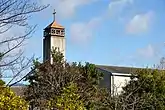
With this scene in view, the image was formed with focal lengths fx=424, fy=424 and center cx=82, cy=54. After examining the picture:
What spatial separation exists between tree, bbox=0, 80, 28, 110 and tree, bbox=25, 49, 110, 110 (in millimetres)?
10086

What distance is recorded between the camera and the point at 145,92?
22391 millimetres

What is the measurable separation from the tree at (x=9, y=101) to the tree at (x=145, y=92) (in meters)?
10.1

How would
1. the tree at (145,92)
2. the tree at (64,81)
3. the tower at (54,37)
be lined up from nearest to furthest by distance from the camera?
1. the tree at (64,81)
2. the tree at (145,92)
3. the tower at (54,37)

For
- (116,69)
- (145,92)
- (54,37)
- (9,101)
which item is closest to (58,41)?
(54,37)

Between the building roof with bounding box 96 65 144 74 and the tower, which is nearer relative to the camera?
the building roof with bounding box 96 65 144 74

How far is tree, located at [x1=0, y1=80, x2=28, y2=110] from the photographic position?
932 cm

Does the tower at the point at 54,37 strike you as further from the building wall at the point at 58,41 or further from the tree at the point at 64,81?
the tree at the point at 64,81

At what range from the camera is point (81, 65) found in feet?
77.8

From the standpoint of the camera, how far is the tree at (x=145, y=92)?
20422 mm

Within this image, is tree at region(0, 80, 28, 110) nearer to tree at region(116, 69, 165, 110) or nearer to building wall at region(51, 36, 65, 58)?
tree at region(116, 69, 165, 110)

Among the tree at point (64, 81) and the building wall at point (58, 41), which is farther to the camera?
the building wall at point (58, 41)

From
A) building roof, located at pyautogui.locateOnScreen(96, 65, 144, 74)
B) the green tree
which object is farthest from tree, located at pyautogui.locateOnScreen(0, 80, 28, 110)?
building roof, located at pyautogui.locateOnScreen(96, 65, 144, 74)

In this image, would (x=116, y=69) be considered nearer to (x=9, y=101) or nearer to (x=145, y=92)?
(x=145, y=92)

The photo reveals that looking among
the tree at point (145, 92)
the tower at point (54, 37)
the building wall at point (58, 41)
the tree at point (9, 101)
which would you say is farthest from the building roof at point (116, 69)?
the tree at point (9, 101)
